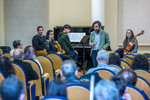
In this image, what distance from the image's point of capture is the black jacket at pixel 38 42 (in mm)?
7605

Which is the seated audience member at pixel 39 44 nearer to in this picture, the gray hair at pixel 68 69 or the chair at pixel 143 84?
the chair at pixel 143 84

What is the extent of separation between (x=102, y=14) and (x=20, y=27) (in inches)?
127

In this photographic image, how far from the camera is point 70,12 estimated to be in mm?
10359

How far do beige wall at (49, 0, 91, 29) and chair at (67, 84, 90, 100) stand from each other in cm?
793

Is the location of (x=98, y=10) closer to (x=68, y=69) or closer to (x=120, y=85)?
(x=68, y=69)

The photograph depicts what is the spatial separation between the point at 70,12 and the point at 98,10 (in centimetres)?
125

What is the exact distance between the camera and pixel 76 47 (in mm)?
8766

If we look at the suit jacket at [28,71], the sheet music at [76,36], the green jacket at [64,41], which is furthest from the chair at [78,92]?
the sheet music at [76,36]

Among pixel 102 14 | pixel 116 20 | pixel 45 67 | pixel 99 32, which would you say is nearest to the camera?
pixel 45 67

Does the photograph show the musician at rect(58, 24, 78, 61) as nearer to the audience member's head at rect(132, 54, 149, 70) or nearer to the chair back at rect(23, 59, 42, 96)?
the chair back at rect(23, 59, 42, 96)

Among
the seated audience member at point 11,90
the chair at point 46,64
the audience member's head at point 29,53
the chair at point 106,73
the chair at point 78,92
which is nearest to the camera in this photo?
the seated audience member at point 11,90

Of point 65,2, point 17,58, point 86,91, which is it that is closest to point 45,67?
point 17,58

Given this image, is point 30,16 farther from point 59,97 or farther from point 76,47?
point 59,97

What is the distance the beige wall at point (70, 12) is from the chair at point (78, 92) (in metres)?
7.93
